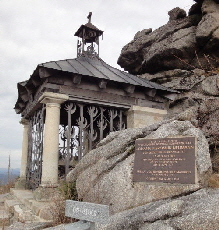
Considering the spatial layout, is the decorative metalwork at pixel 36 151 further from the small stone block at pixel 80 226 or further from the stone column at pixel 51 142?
the small stone block at pixel 80 226

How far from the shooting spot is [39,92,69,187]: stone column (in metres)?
8.09

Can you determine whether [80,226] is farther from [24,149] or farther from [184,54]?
[184,54]

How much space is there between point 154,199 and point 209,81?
37.9 feet

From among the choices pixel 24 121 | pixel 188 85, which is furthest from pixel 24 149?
pixel 188 85

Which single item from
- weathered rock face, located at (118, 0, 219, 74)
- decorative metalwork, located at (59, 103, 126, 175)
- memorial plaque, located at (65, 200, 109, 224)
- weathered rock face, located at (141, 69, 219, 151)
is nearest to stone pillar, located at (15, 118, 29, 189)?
decorative metalwork, located at (59, 103, 126, 175)

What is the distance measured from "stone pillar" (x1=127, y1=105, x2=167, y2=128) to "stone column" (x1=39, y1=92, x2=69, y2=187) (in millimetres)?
2866

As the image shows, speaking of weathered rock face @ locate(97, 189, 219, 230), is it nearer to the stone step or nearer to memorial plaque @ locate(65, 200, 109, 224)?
memorial plaque @ locate(65, 200, 109, 224)

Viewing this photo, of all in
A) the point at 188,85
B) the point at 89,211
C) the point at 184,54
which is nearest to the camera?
the point at 89,211

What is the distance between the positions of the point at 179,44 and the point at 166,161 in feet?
40.2

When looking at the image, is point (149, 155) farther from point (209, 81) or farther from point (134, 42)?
point (134, 42)

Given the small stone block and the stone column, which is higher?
the stone column

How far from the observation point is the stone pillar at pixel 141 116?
9969 millimetres

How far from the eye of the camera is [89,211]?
3328 millimetres

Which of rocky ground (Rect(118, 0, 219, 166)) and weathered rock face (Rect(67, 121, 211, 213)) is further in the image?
rocky ground (Rect(118, 0, 219, 166))
